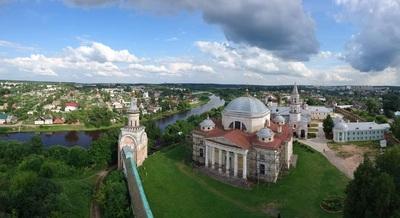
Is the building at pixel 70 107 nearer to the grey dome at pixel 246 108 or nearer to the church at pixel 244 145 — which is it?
the church at pixel 244 145

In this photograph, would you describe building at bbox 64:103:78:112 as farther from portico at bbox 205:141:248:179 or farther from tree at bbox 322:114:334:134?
tree at bbox 322:114:334:134

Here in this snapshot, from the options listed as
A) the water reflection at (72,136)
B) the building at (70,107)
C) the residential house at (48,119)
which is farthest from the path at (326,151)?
the building at (70,107)

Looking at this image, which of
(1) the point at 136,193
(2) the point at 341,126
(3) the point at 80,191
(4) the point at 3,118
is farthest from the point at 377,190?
(4) the point at 3,118

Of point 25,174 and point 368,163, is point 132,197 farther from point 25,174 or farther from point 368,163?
point 368,163

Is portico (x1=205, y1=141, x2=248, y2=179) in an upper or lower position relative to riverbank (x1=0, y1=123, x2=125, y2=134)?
upper

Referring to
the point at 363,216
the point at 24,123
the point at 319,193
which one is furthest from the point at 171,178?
the point at 24,123

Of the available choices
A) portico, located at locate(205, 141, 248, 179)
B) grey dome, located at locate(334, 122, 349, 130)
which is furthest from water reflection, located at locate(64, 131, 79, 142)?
grey dome, located at locate(334, 122, 349, 130)
